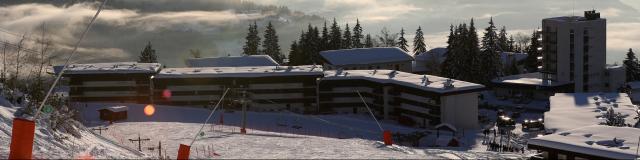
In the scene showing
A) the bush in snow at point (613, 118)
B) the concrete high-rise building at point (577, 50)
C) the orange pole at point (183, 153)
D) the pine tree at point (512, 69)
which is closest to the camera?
the orange pole at point (183, 153)

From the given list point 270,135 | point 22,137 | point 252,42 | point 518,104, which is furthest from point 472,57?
point 22,137

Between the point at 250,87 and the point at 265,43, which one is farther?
the point at 265,43

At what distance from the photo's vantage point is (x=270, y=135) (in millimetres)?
50031

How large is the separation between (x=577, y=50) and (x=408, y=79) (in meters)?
33.0

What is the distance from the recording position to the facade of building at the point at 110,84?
8731cm

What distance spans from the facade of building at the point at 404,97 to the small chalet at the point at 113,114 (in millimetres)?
23405

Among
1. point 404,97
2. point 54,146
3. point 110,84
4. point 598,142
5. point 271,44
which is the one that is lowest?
point 598,142

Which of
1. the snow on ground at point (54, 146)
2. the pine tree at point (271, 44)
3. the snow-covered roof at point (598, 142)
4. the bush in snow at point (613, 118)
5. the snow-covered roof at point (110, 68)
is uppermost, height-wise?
the pine tree at point (271, 44)

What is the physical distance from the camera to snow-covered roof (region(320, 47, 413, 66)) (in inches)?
4412

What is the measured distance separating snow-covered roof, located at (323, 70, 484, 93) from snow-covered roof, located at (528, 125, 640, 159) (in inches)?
1186

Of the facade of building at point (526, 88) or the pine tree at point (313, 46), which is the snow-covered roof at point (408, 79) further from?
the pine tree at point (313, 46)

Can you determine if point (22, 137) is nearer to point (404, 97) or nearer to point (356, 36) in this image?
point (404, 97)

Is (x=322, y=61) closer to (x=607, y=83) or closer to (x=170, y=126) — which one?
(x=607, y=83)

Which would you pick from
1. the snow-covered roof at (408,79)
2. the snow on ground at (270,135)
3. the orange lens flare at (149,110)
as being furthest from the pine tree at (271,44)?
the orange lens flare at (149,110)
